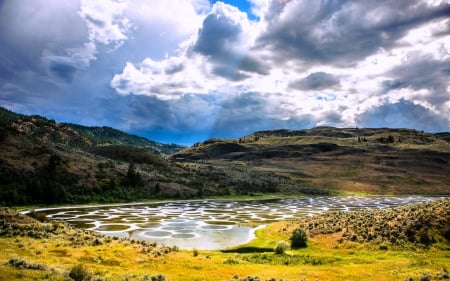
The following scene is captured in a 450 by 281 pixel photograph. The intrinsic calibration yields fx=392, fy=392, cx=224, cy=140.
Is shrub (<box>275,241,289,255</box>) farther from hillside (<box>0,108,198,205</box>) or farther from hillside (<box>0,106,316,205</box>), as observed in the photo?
hillside (<box>0,108,198,205</box>)

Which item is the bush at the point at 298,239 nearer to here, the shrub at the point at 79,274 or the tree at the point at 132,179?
the shrub at the point at 79,274

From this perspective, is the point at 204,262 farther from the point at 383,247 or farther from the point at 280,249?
the point at 383,247

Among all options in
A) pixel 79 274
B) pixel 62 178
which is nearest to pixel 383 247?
pixel 79 274

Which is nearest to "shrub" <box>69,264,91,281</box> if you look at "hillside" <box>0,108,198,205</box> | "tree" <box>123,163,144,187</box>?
"hillside" <box>0,108,198,205</box>

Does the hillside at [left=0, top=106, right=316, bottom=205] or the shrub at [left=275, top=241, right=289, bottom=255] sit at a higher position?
the hillside at [left=0, top=106, right=316, bottom=205]

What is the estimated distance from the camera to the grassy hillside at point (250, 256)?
1176 inches

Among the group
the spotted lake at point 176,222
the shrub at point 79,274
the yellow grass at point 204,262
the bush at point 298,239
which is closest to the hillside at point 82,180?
the spotted lake at point 176,222

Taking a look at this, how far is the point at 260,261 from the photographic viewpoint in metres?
39.4

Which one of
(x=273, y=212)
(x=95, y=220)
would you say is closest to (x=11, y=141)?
(x=95, y=220)

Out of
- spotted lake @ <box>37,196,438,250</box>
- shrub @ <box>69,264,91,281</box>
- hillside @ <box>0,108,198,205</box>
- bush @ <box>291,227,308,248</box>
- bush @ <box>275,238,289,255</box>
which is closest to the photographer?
shrub @ <box>69,264,91,281</box>

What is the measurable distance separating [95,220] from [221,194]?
71.9m

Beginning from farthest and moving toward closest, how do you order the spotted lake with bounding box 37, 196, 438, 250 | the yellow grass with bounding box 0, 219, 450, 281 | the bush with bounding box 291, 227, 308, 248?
the spotted lake with bounding box 37, 196, 438, 250 < the bush with bounding box 291, 227, 308, 248 < the yellow grass with bounding box 0, 219, 450, 281

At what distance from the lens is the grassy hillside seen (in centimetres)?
2988

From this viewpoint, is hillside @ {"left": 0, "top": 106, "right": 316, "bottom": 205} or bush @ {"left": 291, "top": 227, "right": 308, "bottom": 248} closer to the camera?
bush @ {"left": 291, "top": 227, "right": 308, "bottom": 248}
